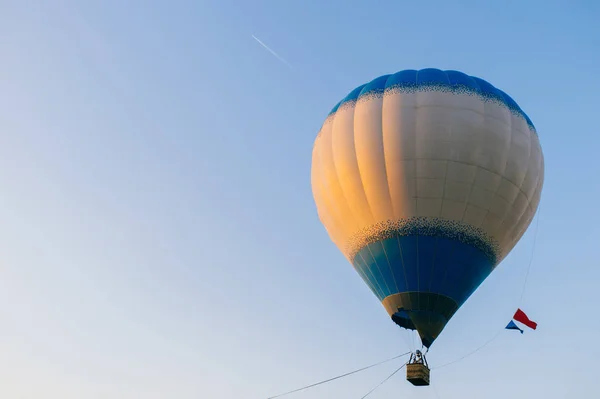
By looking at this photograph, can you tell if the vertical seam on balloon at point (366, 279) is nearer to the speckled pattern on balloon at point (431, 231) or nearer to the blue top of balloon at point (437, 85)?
the speckled pattern on balloon at point (431, 231)

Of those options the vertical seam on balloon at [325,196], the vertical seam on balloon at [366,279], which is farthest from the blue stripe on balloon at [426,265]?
the vertical seam on balloon at [325,196]

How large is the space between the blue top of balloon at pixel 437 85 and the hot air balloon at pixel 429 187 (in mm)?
45

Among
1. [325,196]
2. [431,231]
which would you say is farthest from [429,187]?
[325,196]

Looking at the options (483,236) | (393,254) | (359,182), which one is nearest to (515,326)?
(483,236)

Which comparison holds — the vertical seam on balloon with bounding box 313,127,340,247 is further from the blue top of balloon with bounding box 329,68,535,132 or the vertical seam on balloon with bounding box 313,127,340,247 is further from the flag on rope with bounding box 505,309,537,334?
the flag on rope with bounding box 505,309,537,334

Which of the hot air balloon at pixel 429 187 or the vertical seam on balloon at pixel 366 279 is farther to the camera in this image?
the vertical seam on balloon at pixel 366 279

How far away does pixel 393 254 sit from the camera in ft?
66.0

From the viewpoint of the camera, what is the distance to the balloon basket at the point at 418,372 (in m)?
19.3

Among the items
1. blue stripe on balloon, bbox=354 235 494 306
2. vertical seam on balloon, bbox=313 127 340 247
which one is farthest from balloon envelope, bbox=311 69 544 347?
vertical seam on balloon, bbox=313 127 340 247

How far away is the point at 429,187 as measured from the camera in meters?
19.9

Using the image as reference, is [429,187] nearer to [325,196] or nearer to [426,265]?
[426,265]

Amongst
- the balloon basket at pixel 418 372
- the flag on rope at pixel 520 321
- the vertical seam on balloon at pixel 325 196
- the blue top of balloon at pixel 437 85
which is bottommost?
the balloon basket at pixel 418 372

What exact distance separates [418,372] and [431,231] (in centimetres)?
371

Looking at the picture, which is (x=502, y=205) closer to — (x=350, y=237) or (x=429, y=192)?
(x=429, y=192)
